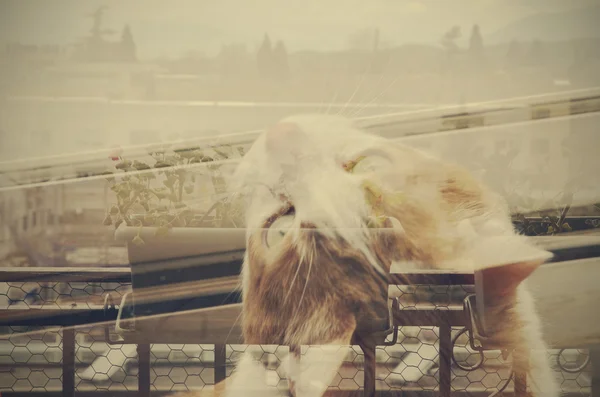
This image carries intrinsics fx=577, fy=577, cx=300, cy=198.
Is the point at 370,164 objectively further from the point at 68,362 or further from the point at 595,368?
the point at 68,362

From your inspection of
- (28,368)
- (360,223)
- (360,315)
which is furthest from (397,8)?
(28,368)

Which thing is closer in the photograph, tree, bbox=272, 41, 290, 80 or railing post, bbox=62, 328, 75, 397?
tree, bbox=272, 41, 290, 80

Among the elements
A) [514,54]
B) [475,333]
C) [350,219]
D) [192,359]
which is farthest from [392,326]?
[514,54]

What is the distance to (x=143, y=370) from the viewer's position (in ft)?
6.16

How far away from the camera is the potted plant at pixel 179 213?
1749 millimetres

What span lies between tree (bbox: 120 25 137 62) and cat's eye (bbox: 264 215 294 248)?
0.66 meters

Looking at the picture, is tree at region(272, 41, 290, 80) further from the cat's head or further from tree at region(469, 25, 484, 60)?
tree at region(469, 25, 484, 60)

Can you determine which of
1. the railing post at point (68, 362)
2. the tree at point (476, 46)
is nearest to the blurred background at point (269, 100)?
the tree at point (476, 46)

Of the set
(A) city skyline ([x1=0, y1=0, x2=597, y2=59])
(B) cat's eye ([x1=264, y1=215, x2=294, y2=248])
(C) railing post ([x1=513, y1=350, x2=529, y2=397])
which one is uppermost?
(A) city skyline ([x1=0, y1=0, x2=597, y2=59])

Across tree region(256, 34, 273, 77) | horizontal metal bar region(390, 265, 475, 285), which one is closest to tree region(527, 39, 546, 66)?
horizontal metal bar region(390, 265, 475, 285)

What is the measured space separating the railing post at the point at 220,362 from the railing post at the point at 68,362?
18.7 inches

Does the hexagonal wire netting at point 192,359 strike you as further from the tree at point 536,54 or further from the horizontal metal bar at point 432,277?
the tree at point 536,54

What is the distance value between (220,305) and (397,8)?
1.05 metres

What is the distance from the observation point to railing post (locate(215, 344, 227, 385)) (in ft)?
6.05
